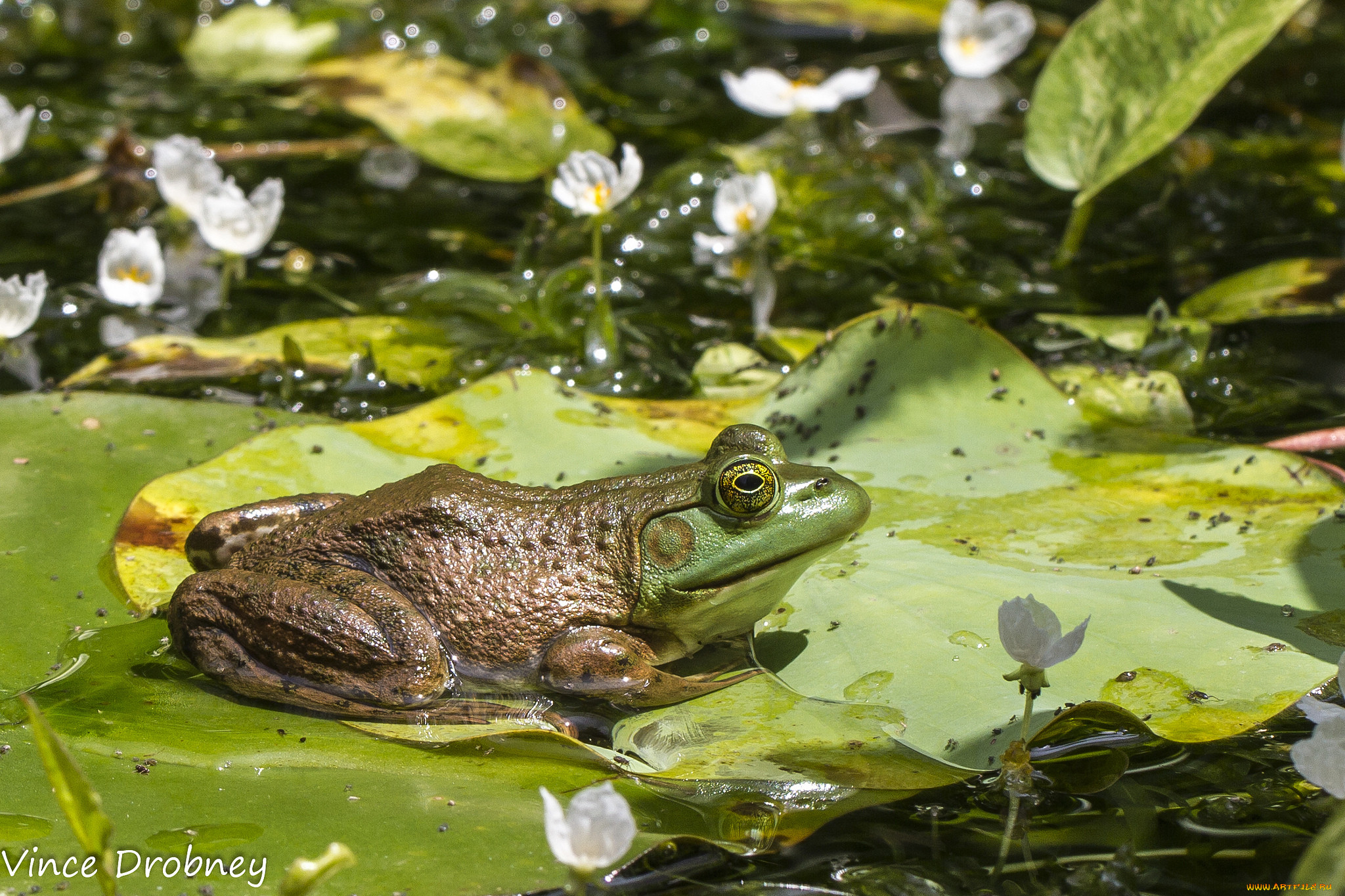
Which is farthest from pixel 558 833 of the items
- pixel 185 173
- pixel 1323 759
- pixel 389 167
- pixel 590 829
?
pixel 389 167

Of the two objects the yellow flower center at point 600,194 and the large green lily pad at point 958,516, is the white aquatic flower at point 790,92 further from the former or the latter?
the large green lily pad at point 958,516

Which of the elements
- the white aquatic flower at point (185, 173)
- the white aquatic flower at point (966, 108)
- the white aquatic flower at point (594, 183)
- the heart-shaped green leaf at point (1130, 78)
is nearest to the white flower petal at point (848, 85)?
the white aquatic flower at point (966, 108)

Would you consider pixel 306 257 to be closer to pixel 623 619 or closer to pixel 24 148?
pixel 24 148

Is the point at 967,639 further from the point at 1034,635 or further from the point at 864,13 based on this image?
the point at 864,13

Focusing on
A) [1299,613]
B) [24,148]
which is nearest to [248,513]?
[1299,613]

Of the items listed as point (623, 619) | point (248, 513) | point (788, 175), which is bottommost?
point (623, 619)

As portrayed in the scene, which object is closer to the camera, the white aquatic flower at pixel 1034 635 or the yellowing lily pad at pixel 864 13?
the white aquatic flower at pixel 1034 635

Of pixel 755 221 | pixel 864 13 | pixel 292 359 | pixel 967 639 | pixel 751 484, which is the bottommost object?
pixel 967 639
